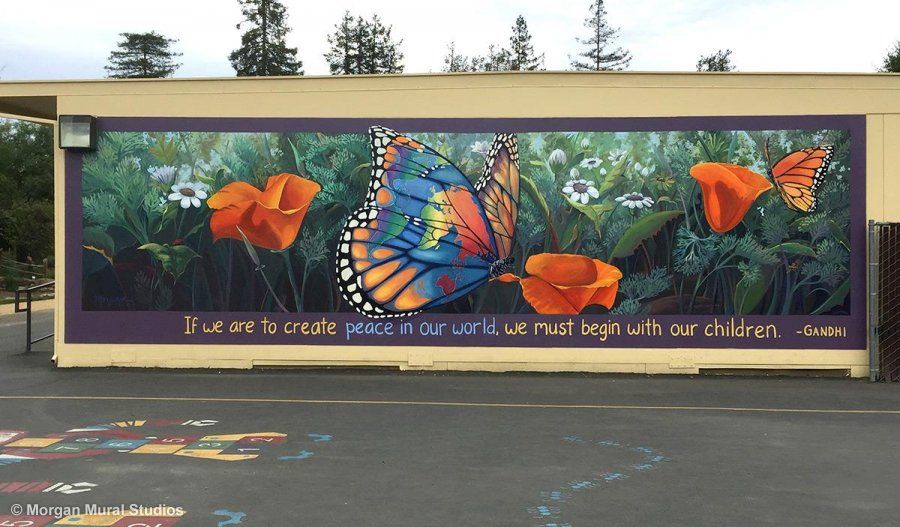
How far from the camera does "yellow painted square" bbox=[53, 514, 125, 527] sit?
18.8 ft

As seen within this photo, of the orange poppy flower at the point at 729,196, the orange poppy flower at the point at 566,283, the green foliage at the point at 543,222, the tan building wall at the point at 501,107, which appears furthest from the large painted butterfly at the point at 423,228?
the orange poppy flower at the point at 729,196

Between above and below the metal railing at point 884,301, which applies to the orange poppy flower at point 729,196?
above

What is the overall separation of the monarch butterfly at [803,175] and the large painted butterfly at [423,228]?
12.8ft

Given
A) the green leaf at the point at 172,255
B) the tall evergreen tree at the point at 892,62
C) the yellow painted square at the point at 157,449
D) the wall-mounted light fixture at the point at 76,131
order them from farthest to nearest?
the tall evergreen tree at the point at 892,62
the green leaf at the point at 172,255
the wall-mounted light fixture at the point at 76,131
the yellow painted square at the point at 157,449

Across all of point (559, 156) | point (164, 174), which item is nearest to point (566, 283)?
point (559, 156)

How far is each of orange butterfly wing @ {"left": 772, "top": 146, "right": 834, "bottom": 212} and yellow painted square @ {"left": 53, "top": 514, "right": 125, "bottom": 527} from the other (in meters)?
10.3

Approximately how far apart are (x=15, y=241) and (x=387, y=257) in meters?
42.3

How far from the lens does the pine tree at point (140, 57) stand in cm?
6538

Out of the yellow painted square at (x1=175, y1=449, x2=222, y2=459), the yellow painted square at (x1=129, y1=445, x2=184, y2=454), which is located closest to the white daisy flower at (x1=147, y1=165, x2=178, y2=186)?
the yellow painted square at (x1=129, y1=445, x2=184, y2=454)

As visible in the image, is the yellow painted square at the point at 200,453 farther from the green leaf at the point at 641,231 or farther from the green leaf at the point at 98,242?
the green leaf at the point at 641,231

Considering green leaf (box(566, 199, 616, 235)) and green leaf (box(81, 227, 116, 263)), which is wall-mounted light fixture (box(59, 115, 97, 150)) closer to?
green leaf (box(81, 227, 116, 263))

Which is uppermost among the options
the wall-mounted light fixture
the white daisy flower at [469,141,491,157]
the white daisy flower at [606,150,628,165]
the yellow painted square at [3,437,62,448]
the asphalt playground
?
the wall-mounted light fixture

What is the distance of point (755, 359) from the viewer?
12789 mm

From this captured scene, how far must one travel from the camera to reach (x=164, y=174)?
43.2ft
